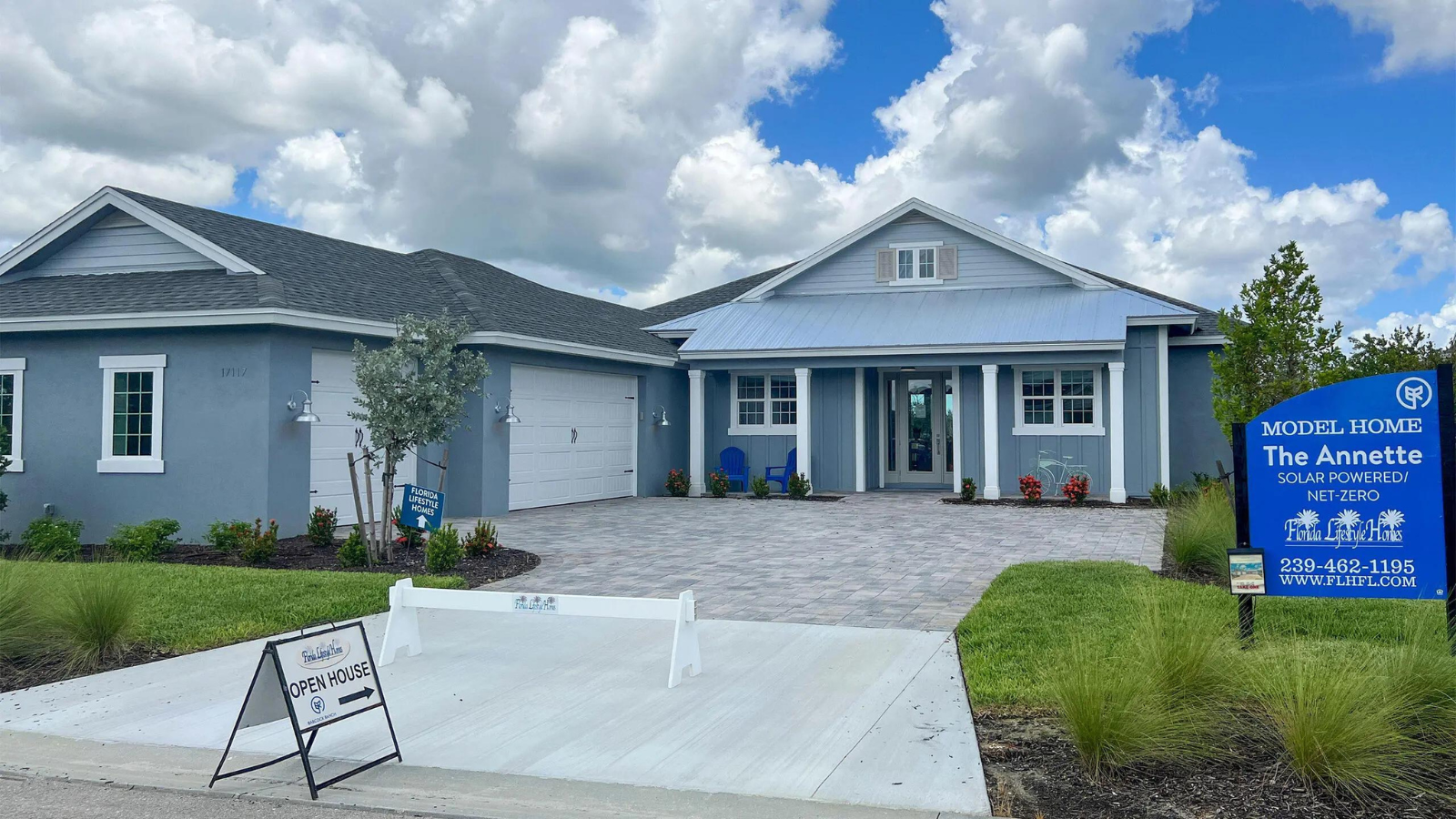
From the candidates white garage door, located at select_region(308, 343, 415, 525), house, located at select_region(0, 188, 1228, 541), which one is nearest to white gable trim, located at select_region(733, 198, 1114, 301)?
house, located at select_region(0, 188, 1228, 541)

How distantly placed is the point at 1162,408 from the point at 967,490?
3.70 meters

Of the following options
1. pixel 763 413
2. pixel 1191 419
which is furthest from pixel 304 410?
pixel 1191 419

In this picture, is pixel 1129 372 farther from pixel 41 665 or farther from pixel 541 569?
pixel 41 665

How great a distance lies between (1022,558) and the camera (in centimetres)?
1141

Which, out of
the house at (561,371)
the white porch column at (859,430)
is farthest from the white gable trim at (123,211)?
the white porch column at (859,430)

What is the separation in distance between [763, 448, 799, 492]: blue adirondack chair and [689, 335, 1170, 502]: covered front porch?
0.34 feet

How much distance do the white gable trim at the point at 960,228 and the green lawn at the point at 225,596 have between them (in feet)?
44.4

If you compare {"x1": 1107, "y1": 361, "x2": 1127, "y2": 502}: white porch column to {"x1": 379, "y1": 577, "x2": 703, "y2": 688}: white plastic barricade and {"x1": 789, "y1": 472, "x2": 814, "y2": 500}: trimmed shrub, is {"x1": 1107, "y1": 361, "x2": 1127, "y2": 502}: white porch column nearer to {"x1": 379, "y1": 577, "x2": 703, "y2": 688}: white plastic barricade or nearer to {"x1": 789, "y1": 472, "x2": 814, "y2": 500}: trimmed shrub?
{"x1": 789, "y1": 472, "x2": 814, "y2": 500}: trimmed shrub

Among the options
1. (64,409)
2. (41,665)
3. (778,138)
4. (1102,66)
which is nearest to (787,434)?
(778,138)

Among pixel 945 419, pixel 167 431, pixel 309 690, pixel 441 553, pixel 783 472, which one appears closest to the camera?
pixel 309 690

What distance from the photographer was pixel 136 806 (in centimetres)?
449

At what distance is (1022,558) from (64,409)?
40.9 feet

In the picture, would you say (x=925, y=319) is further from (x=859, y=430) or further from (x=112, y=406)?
(x=112, y=406)

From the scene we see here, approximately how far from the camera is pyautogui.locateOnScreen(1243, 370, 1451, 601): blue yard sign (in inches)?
238
